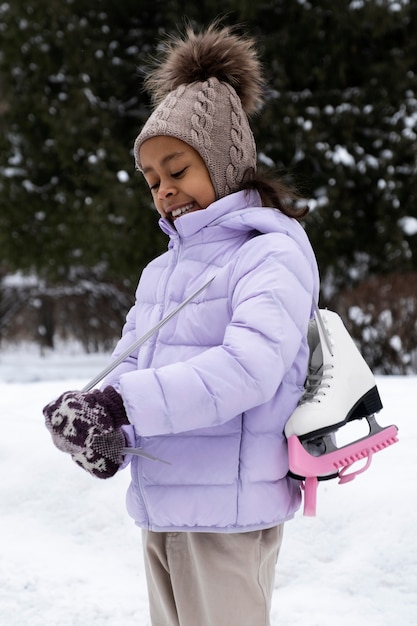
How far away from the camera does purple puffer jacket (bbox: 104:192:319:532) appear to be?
1.26m

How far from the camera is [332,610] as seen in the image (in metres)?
2.52

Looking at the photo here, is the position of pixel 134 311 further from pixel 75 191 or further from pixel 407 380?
pixel 75 191

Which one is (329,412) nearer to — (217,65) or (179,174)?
(179,174)

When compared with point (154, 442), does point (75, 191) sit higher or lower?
higher

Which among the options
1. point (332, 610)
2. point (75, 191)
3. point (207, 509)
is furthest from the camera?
point (75, 191)

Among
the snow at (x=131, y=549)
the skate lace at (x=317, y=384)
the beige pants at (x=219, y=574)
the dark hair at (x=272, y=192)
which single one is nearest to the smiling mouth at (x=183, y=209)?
the dark hair at (x=272, y=192)

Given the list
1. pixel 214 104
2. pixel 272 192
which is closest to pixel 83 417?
pixel 272 192

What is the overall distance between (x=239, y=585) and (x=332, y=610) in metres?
1.26

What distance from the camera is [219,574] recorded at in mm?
1445

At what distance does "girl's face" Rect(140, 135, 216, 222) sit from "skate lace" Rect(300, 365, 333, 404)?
472 millimetres

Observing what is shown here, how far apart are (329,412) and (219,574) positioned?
42 centimetres

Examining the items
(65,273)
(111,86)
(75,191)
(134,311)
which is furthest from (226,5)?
(134,311)

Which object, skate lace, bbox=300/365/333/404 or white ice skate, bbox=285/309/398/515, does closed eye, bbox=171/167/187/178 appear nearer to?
white ice skate, bbox=285/309/398/515

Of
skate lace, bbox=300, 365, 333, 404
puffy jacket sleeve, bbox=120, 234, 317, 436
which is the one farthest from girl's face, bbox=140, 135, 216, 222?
skate lace, bbox=300, 365, 333, 404
